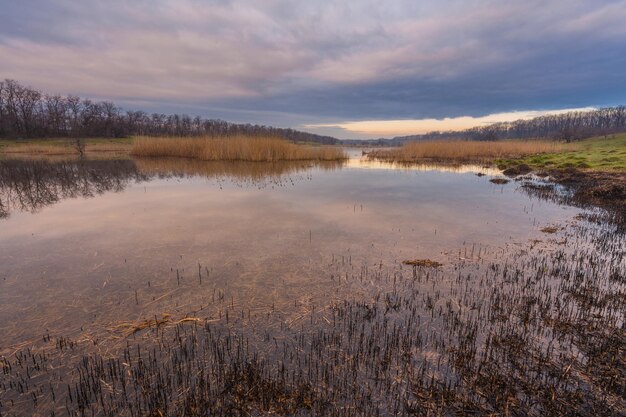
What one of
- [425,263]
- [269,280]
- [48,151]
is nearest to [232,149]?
[269,280]

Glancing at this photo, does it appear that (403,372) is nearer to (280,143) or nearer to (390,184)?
(390,184)

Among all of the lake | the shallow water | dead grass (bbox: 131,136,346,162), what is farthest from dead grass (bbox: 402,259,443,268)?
dead grass (bbox: 131,136,346,162)

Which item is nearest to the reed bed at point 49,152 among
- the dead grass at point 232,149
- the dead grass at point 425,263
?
the dead grass at point 232,149

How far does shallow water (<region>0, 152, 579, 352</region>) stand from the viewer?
5004 millimetres

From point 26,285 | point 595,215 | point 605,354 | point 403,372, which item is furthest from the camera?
point 595,215

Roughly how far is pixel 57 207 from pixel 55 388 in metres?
10.8

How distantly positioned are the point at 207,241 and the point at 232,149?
893 inches

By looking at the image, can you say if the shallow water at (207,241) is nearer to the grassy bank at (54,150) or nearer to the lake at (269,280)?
the lake at (269,280)

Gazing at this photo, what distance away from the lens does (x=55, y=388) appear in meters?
3.21

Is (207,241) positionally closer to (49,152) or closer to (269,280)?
(269,280)

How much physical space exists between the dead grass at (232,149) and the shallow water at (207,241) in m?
13.1

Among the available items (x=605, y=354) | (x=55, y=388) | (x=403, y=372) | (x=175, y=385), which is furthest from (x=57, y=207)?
(x=605, y=354)

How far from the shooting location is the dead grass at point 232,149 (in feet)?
93.7

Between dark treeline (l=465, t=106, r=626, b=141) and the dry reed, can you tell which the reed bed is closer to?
the dry reed
